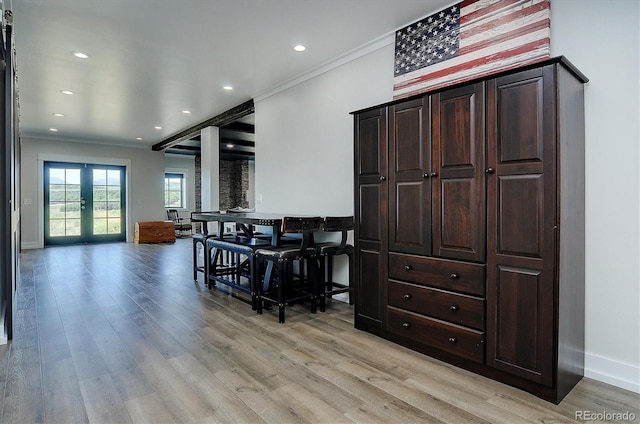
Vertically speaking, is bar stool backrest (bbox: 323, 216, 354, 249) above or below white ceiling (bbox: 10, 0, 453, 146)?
below

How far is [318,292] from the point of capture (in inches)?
146

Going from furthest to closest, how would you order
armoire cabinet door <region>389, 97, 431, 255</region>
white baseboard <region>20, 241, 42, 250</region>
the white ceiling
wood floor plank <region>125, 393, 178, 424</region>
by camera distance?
1. white baseboard <region>20, 241, 42, 250</region>
2. the white ceiling
3. armoire cabinet door <region>389, 97, 431, 255</region>
4. wood floor plank <region>125, 393, 178, 424</region>

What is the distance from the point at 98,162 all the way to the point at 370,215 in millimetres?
8965

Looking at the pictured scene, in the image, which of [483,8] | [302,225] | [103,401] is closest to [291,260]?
[302,225]

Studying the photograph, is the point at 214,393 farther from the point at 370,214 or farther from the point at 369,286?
the point at 370,214

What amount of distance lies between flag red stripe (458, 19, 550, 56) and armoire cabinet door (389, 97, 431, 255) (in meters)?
0.67

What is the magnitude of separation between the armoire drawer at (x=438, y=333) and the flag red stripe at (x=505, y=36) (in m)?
2.03

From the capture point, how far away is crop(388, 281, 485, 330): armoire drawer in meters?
2.30

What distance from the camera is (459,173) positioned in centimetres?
238

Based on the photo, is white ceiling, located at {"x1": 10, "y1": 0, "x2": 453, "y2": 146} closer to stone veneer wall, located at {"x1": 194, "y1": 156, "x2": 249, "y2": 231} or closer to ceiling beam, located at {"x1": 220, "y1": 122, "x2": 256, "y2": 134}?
ceiling beam, located at {"x1": 220, "y1": 122, "x2": 256, "y2": 134}

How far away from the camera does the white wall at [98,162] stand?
8.53 meters

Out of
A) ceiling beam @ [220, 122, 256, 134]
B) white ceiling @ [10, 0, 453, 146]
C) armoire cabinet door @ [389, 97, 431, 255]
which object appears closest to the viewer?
armoire cabinet door @ [389, 97, 431, 255]

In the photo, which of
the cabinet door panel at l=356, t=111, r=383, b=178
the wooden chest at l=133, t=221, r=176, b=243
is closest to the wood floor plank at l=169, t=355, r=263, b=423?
the cabinet door panel at l=356, t=111, r=383, b=178

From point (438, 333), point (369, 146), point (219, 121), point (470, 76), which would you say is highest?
point (219, 121)
